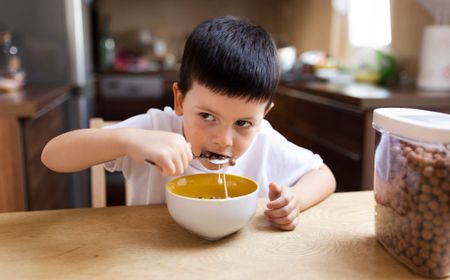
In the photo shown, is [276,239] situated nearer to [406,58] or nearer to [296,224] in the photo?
[296,224]

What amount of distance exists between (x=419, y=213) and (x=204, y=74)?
1.34ft

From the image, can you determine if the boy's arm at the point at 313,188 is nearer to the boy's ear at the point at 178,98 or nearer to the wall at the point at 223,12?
the boy's ear at the point at 178,98

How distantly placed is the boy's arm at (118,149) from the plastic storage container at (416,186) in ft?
0.88

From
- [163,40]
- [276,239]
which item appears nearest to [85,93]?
[163,40]

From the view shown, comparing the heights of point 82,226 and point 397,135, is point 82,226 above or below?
below

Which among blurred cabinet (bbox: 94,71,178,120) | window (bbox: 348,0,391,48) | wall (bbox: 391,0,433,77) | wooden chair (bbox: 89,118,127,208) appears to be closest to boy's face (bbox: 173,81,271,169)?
wooden chair (bbox: 89,118,127,208)

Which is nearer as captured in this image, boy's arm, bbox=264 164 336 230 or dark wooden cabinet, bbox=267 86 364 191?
boy's arm, bbox=264 164 336 230

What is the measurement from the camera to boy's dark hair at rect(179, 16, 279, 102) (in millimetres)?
735

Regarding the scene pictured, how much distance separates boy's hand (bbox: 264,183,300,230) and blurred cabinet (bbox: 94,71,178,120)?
2698 millimetres

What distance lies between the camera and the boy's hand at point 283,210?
26.5 inches

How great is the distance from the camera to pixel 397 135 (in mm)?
531

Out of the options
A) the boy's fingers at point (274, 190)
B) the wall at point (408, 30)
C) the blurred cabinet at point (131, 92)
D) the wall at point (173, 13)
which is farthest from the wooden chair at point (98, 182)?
the wall at point (173, 13)

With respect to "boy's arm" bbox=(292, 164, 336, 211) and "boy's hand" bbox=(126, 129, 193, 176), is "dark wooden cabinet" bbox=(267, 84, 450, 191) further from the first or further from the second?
"boy's hand" bbox=(126, 129, 193, 176)

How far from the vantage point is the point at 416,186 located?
51 cm
